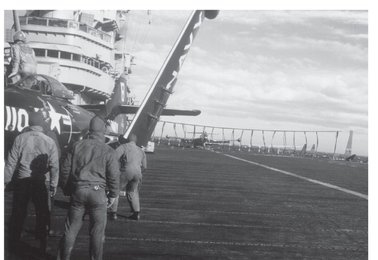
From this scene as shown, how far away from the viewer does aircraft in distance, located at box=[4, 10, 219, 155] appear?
8164mm

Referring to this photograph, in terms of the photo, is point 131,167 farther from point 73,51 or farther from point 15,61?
point 73,51

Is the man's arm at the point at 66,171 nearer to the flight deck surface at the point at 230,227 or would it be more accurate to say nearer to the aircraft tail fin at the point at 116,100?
the flight deck surface at the point at 230,227

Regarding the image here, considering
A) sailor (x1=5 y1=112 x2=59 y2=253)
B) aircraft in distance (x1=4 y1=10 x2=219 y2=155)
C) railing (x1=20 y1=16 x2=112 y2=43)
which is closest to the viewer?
sailor (x1=5 y1=112 x2=59 y2=253)

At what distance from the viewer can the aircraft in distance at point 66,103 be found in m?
8.16

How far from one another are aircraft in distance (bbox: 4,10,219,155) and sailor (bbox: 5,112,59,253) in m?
2.01

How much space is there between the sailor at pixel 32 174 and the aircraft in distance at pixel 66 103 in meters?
2.01

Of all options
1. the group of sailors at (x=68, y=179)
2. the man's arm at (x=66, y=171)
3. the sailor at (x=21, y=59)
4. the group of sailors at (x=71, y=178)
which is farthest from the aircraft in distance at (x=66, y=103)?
the man's arm at (x=66, y=171)

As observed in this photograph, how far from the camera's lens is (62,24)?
36.9 meters

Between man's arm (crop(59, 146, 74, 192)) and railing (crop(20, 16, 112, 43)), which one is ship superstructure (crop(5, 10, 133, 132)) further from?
man's arm (crop(59, 146, 74, 192))

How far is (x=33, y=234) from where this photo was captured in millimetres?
6918

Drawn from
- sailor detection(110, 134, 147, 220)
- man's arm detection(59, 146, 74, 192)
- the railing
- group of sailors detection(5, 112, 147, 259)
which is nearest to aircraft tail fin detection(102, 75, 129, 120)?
sailor detection(110, 134, 147, 220)

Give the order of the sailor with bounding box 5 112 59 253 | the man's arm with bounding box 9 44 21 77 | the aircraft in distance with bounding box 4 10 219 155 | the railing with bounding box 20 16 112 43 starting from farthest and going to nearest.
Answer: the railing with bounding box 20 16 112 43, the man's arm with bounding box 9 44 21 77, the aircraft in distance with bounding box 4 10 219 155, the sailor with bounding box 5 112 59 253

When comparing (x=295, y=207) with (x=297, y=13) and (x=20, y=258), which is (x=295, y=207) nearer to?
(x=297, y=13)
